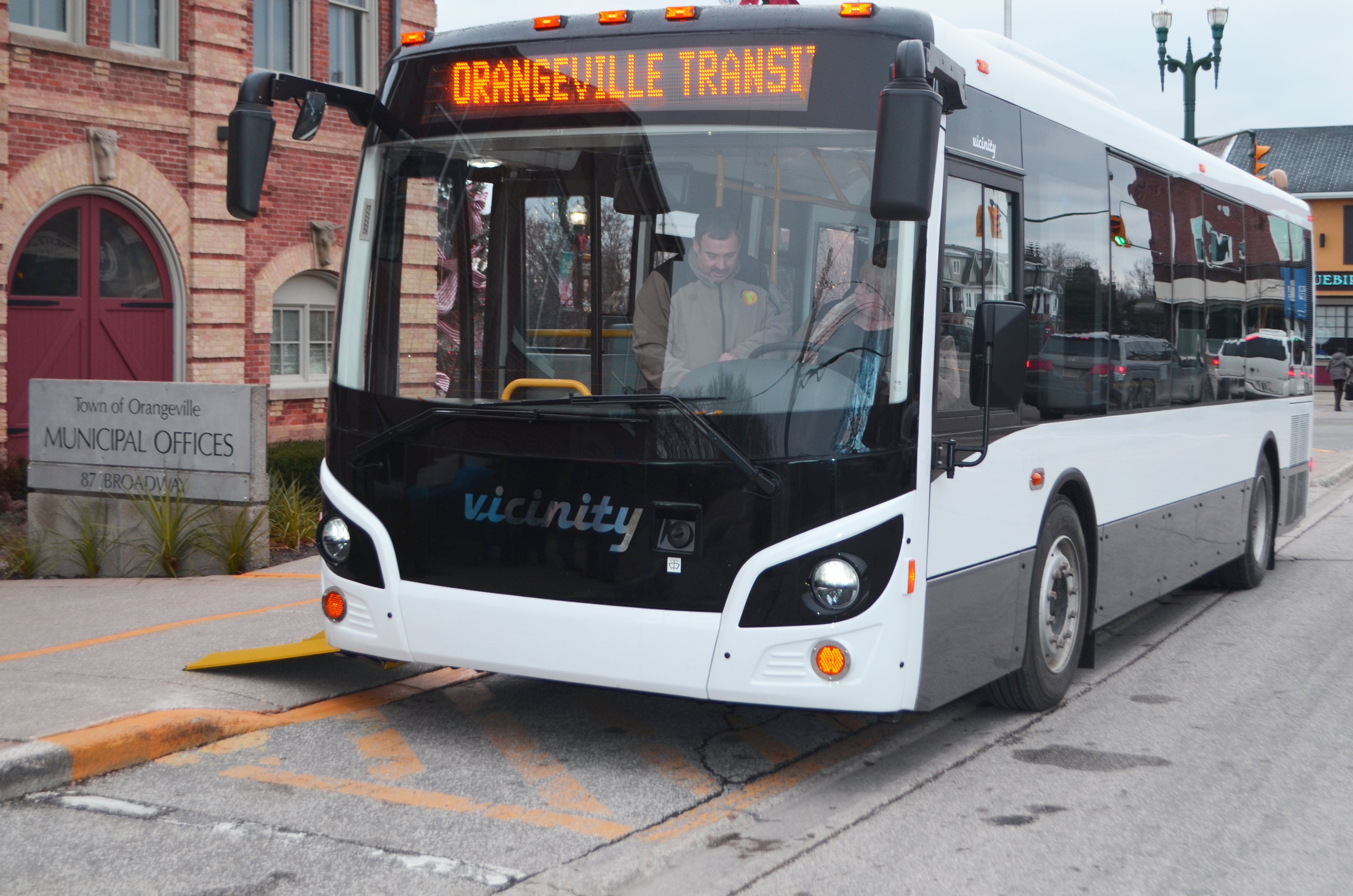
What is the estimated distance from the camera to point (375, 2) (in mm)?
18547

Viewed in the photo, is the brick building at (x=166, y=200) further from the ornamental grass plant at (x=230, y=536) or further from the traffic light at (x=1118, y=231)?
the traffic light at (x=1118, y=231)

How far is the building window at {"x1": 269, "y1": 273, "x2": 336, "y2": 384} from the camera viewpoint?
17.7 m

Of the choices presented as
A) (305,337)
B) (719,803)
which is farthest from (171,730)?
(305,337)

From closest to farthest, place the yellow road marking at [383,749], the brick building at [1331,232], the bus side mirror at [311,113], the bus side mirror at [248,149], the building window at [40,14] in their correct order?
the yellow road marking at [383,749] → the bus side mirror at [248,149] → the bus side mirror at [311,113] → the building window at [40,14] → the brick building at [1331,232]

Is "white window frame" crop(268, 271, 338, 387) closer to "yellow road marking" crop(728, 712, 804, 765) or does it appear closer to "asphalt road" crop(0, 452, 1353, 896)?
"asphalt road" crop(0, 452, 1353, 896)

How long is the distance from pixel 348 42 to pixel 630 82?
14.1 m

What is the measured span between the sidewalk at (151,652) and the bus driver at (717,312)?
8.41ft

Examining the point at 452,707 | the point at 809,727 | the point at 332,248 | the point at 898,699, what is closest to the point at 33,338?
the point at 332,248

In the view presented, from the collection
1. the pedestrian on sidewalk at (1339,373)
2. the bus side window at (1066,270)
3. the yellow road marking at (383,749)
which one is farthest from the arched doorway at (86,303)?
the pedestrian on sidewalk at (1339,373)

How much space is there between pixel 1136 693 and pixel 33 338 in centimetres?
1213

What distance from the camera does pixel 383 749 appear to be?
5902mm

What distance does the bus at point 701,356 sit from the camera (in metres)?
5.11

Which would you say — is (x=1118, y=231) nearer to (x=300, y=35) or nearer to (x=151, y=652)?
(x=151, y=652)

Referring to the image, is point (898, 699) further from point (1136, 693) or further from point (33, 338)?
point (33, 338)
